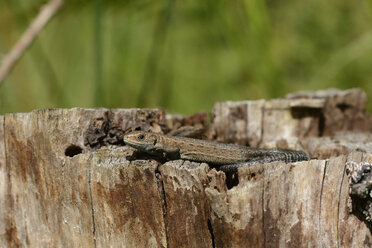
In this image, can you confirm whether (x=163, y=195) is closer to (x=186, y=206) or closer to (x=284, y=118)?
(x=186, y=206)

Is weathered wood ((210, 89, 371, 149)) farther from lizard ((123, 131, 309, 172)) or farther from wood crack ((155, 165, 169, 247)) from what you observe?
wood crack ((155, 165, 169, 247))

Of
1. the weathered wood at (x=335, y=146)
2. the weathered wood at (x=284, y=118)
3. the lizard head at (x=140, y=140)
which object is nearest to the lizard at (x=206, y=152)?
the lizard head at (x=140, y=140)

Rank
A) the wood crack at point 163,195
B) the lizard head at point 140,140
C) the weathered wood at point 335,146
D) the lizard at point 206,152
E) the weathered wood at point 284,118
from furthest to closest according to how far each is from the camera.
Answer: the weathered wood at point 284,118
the weathered wood at point 335,146
the lizard at point 206,152
the lizard head at point 140,140
the wood crack at point 163,195

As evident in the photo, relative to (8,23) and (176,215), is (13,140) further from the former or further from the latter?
(8,23)

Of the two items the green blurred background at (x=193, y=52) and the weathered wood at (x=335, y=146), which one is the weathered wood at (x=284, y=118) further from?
the green blurred background at (x=193, y=52)

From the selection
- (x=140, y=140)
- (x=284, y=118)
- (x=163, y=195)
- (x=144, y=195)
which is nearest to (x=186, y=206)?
(x=163, y=195)

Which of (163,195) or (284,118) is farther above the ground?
(284,118)
